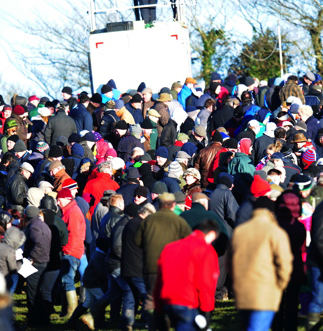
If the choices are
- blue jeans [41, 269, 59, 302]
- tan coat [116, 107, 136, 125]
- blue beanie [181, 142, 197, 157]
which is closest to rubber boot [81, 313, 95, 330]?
blue jeans [41, 269, 59, 302]

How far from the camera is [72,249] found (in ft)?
39.8

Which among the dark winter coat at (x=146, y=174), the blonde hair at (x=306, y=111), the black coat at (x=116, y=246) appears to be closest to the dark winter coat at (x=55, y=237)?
the black coat at (x=116, y=246)

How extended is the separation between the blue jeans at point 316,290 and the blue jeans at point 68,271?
415cm

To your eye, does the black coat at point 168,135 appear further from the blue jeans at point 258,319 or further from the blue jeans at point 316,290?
the blue jeans at point 258,319

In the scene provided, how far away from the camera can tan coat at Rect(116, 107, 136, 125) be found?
691 inches

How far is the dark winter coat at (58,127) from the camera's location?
17.1 meters

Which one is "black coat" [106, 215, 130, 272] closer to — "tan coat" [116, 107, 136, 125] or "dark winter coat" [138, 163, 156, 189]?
"dark winter coat" [138, 163, 156, 189]

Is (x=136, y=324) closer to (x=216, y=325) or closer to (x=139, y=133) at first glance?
(x=216, y=325)

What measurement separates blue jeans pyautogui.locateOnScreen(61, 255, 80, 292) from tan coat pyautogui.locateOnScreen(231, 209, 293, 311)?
502 cm

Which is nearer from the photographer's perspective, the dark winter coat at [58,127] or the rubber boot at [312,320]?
the rubber boot at [312,320]

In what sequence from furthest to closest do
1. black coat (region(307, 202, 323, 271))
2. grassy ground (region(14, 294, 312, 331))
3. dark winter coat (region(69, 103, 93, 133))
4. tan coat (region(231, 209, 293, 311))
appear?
dark winter coat (region(69, 103, 93, 133)) → grassy ground (region(14, 294, 312, 331)) → black coat (region(307, 202, 323, 271)) → tan coat (region(231, 209, 293, 311))

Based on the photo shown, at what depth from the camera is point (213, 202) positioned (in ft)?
38.9

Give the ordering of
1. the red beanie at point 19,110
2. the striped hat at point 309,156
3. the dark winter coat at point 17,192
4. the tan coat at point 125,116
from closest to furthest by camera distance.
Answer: the striped hat at point 309,156 < the dark winter coat at point 17,192 < the tan coat at point 125,116 < the red beanie at point 19,110

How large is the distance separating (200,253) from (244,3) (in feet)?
82.3
